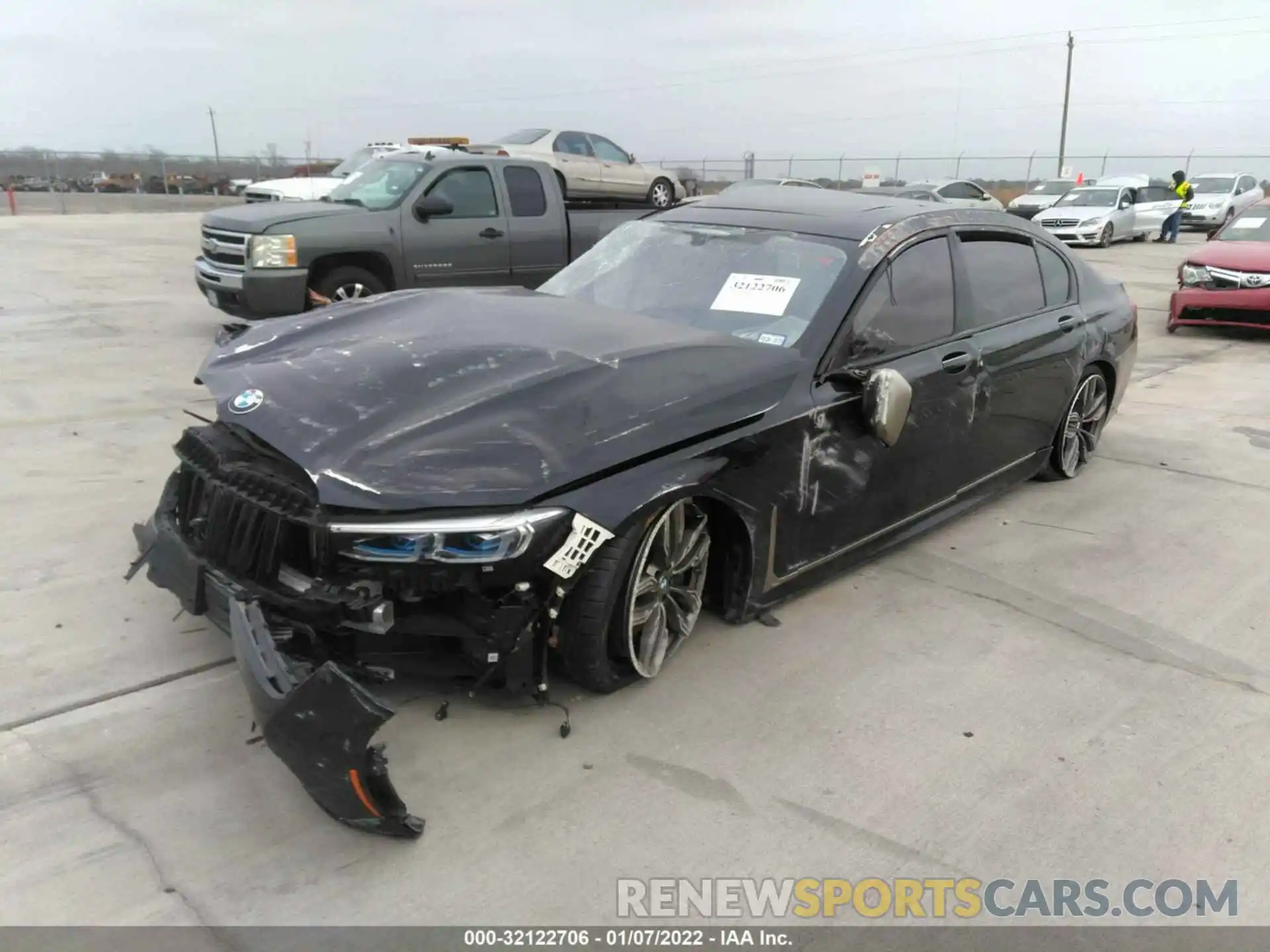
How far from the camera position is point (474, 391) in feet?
10.5

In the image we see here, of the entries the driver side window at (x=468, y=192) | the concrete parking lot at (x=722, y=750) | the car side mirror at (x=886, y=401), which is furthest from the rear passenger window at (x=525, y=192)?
the car side mirror at (x=886, y=401)

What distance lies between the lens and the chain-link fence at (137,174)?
124ft

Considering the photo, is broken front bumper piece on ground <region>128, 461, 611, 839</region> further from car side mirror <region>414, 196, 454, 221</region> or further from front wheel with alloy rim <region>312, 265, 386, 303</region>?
car side mirror <region>414, 196, 454, 221</region>

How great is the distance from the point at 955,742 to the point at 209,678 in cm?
262

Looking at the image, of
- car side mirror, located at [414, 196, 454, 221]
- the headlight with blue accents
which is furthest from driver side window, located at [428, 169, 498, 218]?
the headlight with blue accents

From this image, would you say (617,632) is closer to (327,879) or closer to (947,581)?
(327,879)

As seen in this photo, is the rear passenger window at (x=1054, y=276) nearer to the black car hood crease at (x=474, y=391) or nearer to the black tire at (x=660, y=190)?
the black car hood crease at (x=474, y=391)

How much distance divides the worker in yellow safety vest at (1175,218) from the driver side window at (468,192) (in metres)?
21.9

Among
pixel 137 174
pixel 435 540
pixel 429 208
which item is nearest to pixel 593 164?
pixel 429 208

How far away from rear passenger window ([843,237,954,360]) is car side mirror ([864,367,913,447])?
0.17 metres

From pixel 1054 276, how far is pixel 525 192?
6.15 m

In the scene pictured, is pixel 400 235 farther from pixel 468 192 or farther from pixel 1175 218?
pixel 1175 218

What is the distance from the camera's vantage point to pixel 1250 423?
7699mm

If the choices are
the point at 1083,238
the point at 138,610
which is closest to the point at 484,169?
the point at 138,610
